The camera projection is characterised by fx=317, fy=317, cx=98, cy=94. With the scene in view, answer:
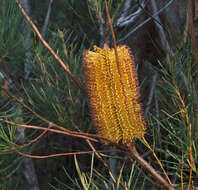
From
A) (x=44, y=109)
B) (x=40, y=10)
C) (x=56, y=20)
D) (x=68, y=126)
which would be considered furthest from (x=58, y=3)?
(x=68, y=126)

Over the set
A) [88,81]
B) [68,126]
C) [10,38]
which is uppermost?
[10,38]

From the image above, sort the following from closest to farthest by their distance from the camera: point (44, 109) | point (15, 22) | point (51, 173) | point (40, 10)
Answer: point (44, 109) → point (15, 22) → point (51, 173) → point (40, 10)

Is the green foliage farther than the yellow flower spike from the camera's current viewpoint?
Yes

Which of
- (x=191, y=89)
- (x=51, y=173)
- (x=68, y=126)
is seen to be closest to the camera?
(x=191, y=89)

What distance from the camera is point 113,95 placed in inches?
26.9

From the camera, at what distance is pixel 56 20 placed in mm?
2053

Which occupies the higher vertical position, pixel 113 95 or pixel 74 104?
pixel 113 95

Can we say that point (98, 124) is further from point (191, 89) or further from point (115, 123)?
point (191, 89)

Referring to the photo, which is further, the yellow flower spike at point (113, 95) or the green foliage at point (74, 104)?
the green foliage at point (74, 104)

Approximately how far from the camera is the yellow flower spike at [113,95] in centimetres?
68

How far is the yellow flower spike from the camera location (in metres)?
0.68

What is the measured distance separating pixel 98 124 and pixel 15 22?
756mm

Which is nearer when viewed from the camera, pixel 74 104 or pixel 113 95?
pixel 113 95

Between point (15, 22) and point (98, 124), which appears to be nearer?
point (98, 124)
